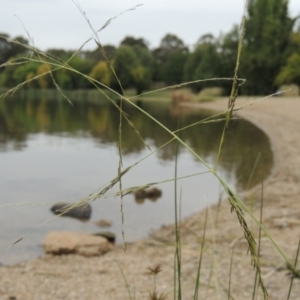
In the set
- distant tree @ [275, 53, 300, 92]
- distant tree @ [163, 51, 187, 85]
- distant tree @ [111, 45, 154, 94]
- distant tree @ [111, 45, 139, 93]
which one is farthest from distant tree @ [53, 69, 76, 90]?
distant tree @ [275, 53, 300, 92]

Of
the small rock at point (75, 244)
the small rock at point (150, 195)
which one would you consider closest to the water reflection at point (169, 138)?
the small rock at point (150, 195)

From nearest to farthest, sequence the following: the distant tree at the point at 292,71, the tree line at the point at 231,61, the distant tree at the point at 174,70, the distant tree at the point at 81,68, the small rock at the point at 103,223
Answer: the small rock at the point at 103,223 → the distant tree at the point at 292,71 → the tree line at the point at 231,61 → the distant tree at the point at 81,68 → the distant tree at the point at 174,70

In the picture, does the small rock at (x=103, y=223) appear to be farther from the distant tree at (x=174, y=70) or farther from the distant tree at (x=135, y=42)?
the distant tree at (x=135, y=42)

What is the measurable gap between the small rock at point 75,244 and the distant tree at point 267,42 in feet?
87.6

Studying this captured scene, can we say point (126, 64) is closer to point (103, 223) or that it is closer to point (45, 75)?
point (45, 75)

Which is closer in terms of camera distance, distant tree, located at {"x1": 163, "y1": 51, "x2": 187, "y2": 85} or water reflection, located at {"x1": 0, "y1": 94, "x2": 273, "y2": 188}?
water reflection, located at {"x1": 0, "y1": 94, "x2": 273, "y2": 188}

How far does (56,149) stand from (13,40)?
11.4m

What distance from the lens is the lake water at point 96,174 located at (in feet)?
19.6

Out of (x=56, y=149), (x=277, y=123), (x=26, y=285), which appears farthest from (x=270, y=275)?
Result: (x=277, y=123)

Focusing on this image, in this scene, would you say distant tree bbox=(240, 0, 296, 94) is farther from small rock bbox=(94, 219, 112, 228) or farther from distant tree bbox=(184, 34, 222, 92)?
small rock bbox=(94, 219, 112, 228)

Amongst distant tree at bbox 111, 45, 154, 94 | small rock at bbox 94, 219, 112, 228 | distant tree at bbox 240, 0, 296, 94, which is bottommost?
small rock at bbox 94, 219, 112, 228

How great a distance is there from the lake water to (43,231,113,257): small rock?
162mm

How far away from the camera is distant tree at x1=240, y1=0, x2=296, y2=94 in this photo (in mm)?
31328

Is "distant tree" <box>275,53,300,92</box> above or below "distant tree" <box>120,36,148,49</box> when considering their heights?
below
